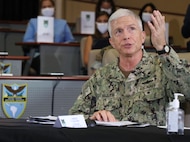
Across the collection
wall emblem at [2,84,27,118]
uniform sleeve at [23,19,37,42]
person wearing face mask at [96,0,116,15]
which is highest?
person wearing face mask at [96,0,116,15]

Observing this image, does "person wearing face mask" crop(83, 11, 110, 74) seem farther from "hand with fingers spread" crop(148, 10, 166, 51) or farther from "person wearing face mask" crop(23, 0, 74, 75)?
"hand with fingers spread" crop(148, 10, 166, 51)

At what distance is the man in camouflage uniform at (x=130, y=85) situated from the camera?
2.83m

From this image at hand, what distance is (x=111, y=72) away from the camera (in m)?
2.98

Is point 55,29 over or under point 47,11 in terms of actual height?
under

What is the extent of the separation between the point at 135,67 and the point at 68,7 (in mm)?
8974

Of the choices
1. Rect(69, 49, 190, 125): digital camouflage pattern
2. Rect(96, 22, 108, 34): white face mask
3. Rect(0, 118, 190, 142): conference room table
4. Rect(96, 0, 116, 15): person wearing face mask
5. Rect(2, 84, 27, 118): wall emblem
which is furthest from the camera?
Rect(96, 0, 116, 15): person wearing face mask

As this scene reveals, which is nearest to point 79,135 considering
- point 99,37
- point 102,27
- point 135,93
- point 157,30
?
point 157,30

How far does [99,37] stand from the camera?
7.23m

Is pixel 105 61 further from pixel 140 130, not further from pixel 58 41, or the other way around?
pixel 58 41

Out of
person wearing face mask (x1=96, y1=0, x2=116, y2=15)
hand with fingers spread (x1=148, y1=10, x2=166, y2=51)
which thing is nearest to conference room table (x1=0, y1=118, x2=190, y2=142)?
hand with fingers spread (x1=148, y1=10, x2=166, y2=51)

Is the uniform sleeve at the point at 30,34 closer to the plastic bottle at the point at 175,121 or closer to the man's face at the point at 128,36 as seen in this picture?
the man's face at the point at 128,36

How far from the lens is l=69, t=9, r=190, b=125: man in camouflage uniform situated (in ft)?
9.29

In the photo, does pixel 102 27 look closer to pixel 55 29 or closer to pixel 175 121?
pixel 55 29

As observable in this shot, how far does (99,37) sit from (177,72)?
4.60 m
